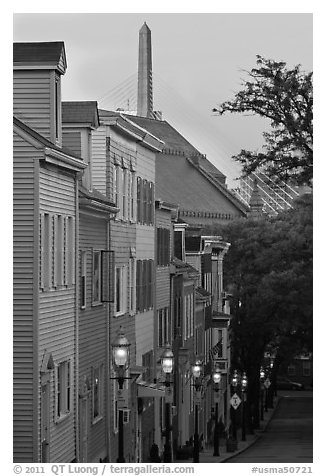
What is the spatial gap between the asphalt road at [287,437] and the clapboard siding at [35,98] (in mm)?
8601

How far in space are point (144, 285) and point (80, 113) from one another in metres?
8.58

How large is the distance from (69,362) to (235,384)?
79.8 ft

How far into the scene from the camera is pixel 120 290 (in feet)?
112

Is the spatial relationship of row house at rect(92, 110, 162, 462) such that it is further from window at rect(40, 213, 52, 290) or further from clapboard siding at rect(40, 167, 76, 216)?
window at rect(40, 213, 52, 290)

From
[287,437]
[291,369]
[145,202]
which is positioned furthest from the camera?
[291,369]

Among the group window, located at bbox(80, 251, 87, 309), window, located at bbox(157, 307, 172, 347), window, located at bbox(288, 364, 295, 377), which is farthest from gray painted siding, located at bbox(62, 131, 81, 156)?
window, located at bbox(288, 364, 295, 377)

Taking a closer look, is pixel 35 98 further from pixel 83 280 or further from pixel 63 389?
pixel 63 389

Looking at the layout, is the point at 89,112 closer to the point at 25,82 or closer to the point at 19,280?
the point at 25,82

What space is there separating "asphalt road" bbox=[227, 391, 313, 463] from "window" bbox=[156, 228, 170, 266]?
6.48 m

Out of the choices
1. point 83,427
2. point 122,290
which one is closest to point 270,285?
point 122,290

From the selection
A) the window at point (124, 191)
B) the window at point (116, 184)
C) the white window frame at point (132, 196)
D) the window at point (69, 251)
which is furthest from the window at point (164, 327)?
the window at point (69, 251)

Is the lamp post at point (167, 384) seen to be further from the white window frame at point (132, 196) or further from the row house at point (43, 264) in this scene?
the white window frame at point (132, 196)

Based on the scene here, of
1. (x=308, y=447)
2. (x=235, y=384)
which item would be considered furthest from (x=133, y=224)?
(x=235, y=384)

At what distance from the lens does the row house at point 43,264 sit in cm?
2436
